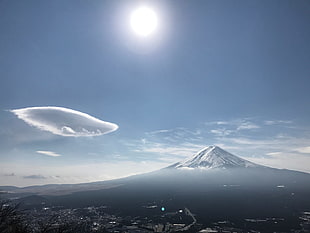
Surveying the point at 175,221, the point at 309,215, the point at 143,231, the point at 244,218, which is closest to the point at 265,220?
the point at 244,218

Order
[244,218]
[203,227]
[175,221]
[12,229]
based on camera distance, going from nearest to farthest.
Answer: [12,229], [203,227], [175,221], [244,218]

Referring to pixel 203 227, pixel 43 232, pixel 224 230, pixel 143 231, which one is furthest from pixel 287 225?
pixel 43 232

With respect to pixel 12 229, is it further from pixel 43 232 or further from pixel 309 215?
pixel 309 215

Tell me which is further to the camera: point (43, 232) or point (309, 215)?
point (309, 215)

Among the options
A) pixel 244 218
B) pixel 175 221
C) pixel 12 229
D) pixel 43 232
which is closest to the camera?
pixel 43 232

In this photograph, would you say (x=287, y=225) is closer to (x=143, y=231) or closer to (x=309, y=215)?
(x=309, y=215)

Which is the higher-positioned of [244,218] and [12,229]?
[12,229]

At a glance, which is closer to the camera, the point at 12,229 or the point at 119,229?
the point at 12,229

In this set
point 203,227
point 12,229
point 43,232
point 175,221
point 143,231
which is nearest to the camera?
point 43,232

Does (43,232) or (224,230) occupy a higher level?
(43,232)
